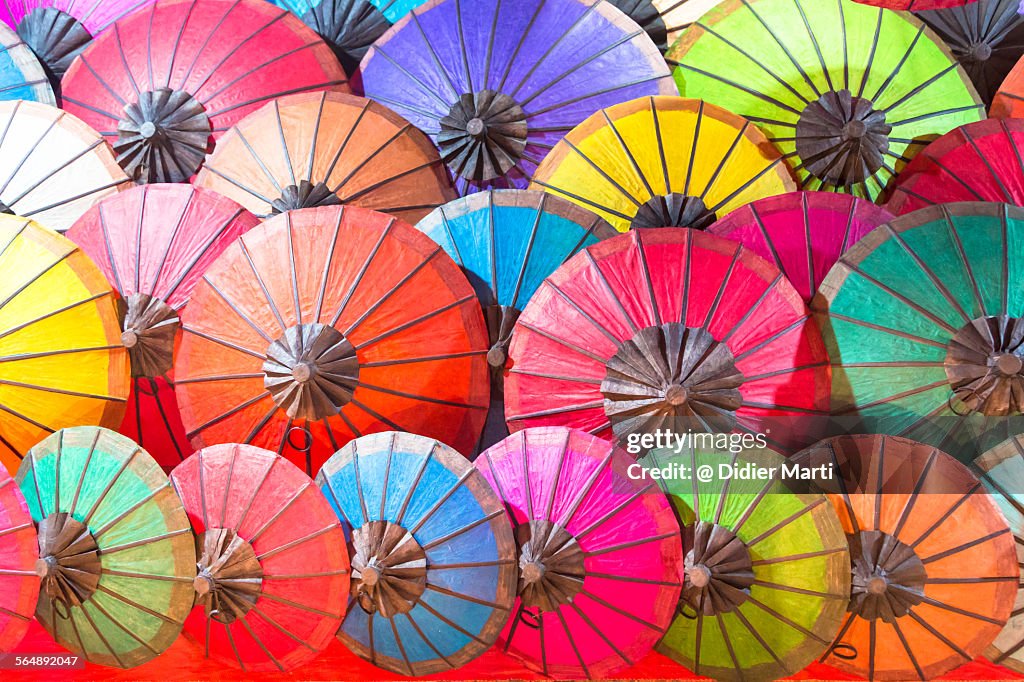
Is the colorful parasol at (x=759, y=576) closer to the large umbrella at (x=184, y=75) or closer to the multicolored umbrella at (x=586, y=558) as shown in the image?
the multicolored umbrella at (x=586, y=558)

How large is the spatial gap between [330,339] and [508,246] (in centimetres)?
120

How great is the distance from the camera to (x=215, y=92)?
7.05 m

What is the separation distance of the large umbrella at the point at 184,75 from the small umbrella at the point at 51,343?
3.58 ft

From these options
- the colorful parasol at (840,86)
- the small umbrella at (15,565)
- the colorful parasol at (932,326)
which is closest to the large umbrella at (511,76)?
the colorful parasol at (840,86)

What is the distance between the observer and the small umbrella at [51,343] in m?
5.98

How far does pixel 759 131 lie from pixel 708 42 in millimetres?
830

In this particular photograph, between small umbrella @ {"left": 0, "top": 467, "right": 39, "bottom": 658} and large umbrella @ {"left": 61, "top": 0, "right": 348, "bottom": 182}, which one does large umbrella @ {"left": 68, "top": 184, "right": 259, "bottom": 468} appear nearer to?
large umbrella @ {"left": 61, "top": 0, "right": 348, "bottom": 182}

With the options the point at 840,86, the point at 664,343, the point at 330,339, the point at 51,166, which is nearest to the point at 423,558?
the point at 330,339

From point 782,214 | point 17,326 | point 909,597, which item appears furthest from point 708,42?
point 17,326

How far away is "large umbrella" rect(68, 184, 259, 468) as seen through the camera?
20.6 ft

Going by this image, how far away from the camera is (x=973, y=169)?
6.55 meters

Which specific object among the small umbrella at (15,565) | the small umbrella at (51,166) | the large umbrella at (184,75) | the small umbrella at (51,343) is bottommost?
the small umbrella at (15,565)

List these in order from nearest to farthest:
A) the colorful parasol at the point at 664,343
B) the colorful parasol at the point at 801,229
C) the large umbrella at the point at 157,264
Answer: the colorful parasol at the point at 664,343, the colorful parasol at the point at 801,229, the large umbrella at the point at 157,264

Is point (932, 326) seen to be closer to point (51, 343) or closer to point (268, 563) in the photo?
point (268, 563)
